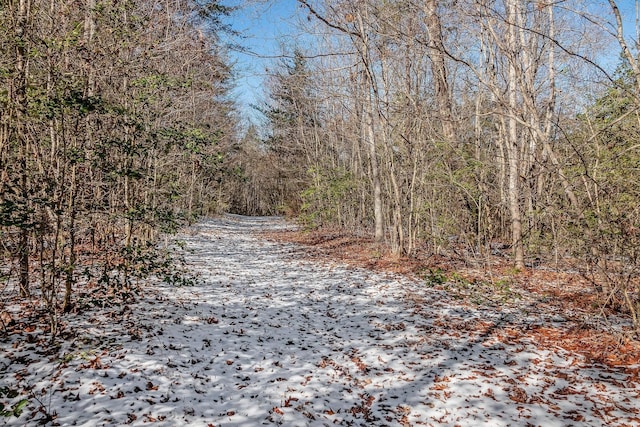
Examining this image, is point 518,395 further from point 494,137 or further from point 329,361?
point 494,137

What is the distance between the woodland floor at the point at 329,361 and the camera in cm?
402

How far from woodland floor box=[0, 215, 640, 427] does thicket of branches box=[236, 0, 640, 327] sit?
1220mm

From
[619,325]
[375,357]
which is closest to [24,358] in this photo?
[375,357]

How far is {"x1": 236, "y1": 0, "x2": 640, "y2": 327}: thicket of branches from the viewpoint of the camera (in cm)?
553

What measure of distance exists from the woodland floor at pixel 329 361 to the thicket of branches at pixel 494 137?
122 cm

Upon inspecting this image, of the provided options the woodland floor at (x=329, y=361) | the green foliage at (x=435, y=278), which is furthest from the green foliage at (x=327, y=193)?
the woodland floor at (x=329, y=361)

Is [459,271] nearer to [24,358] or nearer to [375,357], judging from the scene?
[375,357]

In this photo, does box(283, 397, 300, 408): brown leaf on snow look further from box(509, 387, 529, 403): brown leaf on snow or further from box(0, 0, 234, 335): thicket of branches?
box(0, 0, 234, 335): thicket of branches

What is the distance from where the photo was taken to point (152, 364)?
478 cm

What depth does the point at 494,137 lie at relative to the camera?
11.2 metres

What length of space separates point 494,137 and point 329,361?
8.71m

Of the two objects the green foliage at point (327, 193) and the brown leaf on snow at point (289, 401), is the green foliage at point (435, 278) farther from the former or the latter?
the green foliage at point (327, 193)

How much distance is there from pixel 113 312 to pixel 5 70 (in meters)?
3.62

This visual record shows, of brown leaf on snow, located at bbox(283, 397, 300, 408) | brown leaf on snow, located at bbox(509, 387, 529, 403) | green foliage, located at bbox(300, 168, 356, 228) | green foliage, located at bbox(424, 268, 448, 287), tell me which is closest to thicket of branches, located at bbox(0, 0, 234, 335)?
brown leaf on snow, located at bbox(283, 397, 300, 408)
